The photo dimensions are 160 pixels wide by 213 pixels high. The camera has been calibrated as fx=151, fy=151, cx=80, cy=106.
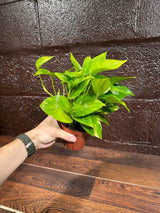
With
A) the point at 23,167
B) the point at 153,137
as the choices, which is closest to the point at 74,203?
the point at 23,167

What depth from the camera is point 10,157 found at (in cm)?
68

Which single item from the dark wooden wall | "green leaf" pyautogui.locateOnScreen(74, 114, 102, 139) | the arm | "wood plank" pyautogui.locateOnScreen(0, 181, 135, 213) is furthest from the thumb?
the dark wooden wall

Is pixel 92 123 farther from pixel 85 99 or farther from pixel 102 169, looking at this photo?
pixel 102 169

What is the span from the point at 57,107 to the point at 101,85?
0.60 feet

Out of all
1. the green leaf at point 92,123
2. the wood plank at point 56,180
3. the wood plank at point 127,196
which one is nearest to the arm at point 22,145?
the green leaf at point 92,123

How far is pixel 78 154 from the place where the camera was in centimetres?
125

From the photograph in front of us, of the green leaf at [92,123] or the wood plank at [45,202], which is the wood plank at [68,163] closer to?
the wood plank at [45,202]

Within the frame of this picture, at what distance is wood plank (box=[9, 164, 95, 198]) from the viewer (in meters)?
0.92

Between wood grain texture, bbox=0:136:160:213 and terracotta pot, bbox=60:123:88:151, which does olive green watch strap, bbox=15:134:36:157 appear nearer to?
terracotta pot, bbox=60:123:88:151

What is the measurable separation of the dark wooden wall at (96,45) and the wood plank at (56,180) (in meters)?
0.40

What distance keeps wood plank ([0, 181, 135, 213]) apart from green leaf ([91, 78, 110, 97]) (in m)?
0.63

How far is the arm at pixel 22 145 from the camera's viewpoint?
661mm

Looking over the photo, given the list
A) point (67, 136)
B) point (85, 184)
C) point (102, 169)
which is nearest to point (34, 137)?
point (67, 136)

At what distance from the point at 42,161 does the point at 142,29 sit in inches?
46.7
